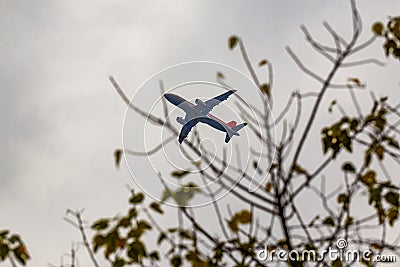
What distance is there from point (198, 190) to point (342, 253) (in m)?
0.93

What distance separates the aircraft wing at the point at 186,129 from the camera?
136 inches

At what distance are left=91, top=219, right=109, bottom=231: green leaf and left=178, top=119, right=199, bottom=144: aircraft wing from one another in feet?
2.13

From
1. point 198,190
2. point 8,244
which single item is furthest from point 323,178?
point 8,244

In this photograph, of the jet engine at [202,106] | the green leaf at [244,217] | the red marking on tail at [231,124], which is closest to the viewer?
the jet engine at [202,106]

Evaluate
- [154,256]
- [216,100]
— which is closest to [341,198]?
[216,100]

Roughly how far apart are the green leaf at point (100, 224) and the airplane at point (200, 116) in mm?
650

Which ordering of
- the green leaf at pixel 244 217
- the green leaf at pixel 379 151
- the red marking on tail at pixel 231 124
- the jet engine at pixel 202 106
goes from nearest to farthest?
the jet engine at pixel 202 106 < the red marking on tail at pixel 231 124 < the green leaf at pixel 244 217 < the green leaf at pixel 379 151

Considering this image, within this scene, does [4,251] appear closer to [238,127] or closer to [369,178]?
[238,127]

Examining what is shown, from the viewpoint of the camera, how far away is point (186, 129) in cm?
350

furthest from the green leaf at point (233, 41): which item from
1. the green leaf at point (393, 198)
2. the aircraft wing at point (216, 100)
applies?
the green leaf at point (393, 198)

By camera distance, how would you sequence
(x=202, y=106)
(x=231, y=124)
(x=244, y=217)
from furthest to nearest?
(x=244, y=217) < (x=231, y=124) < (x=202, y=106)

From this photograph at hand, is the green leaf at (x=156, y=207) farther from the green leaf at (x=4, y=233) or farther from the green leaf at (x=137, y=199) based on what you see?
the green leaf at (x=4, y=233)

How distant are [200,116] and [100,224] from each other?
0.87 metres

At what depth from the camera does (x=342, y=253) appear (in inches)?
144
